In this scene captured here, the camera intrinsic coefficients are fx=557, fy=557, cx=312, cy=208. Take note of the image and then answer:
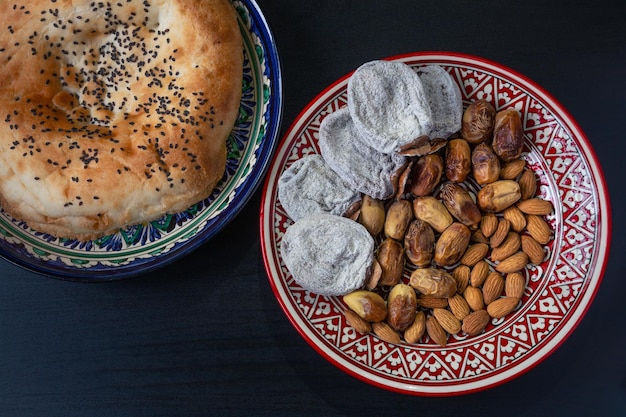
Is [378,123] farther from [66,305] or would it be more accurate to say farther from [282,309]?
[66,305]

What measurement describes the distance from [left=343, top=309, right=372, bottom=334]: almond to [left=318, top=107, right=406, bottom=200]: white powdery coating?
7.8 inches

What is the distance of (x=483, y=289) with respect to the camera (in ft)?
3.07

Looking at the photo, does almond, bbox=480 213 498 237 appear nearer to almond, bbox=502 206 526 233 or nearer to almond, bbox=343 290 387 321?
almond, bbox=502 206 526 233

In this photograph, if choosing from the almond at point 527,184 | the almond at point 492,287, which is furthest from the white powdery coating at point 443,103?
the almond at point 492,287

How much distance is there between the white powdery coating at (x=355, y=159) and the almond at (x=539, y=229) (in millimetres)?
239

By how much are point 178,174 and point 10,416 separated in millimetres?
549

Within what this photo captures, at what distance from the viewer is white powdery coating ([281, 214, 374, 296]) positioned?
90 cm

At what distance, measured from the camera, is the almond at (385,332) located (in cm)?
91

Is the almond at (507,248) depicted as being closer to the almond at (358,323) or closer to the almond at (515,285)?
the almond at (515,285)

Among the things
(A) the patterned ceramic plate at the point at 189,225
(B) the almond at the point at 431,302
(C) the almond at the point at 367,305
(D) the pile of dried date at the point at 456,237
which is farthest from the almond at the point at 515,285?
(A) the patterned ceramic plate at the point at 189,225

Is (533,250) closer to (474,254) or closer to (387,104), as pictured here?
(474,254)

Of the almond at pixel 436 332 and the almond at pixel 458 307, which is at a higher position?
the almond at pixel 458 307

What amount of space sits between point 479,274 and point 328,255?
26 centimetres

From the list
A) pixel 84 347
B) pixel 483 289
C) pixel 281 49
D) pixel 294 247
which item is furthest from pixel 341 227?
pixel 84 347
